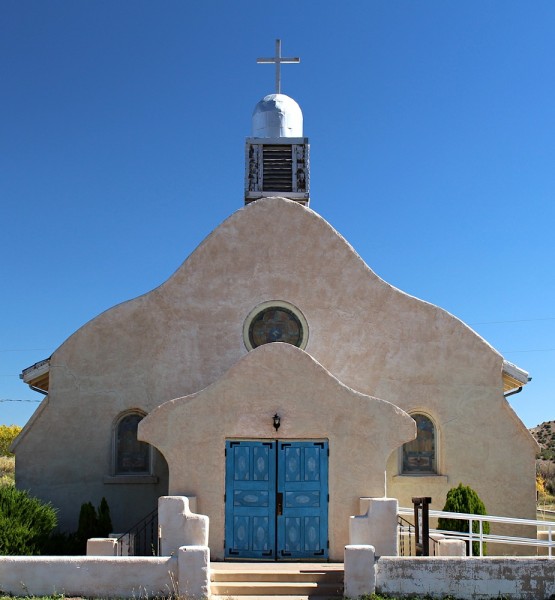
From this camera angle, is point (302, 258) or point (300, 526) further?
point (302, 258)

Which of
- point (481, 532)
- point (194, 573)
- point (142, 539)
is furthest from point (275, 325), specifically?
point (194, 573)

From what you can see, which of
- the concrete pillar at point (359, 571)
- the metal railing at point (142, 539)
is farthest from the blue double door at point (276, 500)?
the concrete pillar at point (359, 571)

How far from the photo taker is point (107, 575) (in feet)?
42.8

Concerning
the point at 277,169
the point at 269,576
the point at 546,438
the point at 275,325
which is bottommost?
the point at 269,576

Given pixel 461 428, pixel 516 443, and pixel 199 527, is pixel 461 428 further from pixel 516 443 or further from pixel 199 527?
pixel 199 527

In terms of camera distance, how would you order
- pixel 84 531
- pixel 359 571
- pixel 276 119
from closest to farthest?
pixel 359 571 < pixel 84 531 < pixel 276 119

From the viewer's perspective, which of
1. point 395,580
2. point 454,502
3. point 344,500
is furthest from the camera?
point 454,502

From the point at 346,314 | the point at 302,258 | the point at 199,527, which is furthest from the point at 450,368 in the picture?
the point at 199,527

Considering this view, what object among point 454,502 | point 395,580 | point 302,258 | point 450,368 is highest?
point 302,258

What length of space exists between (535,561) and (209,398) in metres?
6.34

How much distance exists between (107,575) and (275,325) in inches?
274

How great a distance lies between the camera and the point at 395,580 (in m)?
13.1

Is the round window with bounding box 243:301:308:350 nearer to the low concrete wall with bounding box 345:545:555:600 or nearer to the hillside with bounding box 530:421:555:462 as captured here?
the low concrete wall with bounding box 345:545:555:600

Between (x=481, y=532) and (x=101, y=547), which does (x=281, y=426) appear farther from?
(x=481, y=532)
